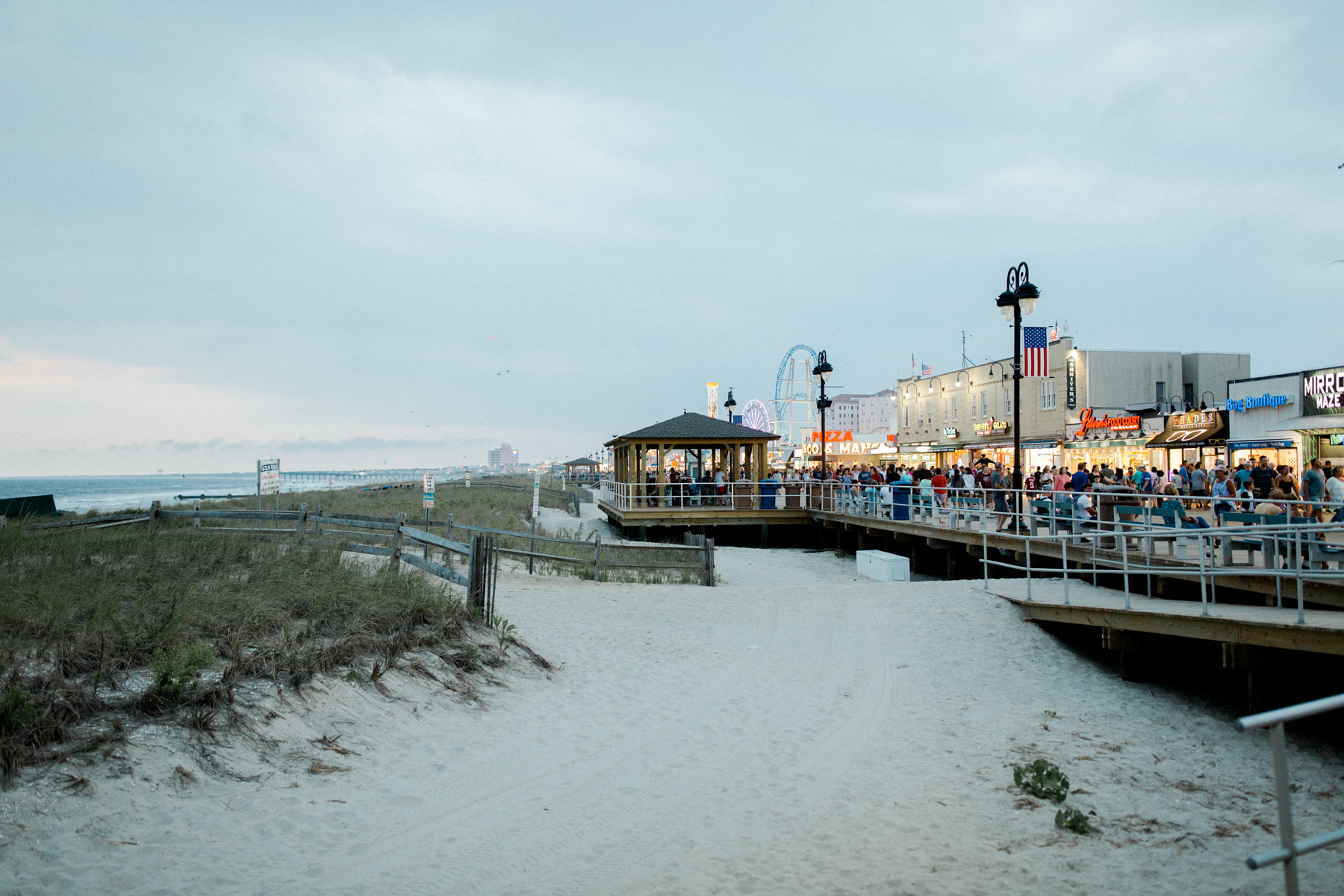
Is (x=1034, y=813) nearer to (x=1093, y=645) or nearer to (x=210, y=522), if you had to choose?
(x=1093, y=645)

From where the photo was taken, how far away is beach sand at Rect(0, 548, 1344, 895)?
15.3 ft

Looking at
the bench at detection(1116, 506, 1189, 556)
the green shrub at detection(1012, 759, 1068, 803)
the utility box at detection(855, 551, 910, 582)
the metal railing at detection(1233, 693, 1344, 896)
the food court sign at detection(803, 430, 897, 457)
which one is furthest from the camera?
the food court sign at detection(803, 430, 897, 457)

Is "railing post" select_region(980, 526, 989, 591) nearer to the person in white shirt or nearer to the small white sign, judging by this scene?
the person in white shirt

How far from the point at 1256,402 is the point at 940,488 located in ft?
36.6

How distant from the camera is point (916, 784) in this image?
6473 millimetres

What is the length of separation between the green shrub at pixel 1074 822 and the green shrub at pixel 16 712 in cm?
682

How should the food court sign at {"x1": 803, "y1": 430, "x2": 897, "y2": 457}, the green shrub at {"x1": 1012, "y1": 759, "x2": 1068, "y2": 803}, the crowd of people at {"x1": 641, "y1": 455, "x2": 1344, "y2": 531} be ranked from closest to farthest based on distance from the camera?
the green shrub at {"x1": 1012, "y1": 759, "x2": 1068, "y2": 803}
the crowd of people at {"x1": 641, "y1": 455, "x2": 1344, "y2": 531}
the food court sign at {"x1": 803, "y1": 430, "x2": 897, "y2": 457}

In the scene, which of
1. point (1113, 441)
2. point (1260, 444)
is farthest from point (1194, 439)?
point (1113, 441)

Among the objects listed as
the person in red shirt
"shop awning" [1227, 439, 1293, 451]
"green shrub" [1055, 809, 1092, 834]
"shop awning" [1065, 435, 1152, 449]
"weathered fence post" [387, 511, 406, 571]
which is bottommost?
"green shrub" [1055, 809, 1092, 834]

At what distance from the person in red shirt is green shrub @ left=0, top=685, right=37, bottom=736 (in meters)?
17.0

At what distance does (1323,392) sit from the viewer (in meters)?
20.7

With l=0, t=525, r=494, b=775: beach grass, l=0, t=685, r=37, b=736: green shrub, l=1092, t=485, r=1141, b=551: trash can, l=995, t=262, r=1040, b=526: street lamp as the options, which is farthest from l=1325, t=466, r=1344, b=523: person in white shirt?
l=0, t=685, r=37, b=736: green shrub

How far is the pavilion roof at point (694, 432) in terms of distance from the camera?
2717cm

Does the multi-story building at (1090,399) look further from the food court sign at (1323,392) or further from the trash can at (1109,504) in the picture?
the trash can at (1109,504)
